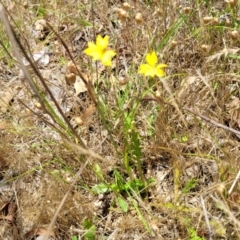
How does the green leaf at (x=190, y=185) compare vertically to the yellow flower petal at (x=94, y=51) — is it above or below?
below

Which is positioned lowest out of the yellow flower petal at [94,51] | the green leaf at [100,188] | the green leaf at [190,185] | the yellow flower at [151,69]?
the green leaf at [190,185]

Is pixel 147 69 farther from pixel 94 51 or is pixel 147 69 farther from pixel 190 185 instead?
pixel 190 185

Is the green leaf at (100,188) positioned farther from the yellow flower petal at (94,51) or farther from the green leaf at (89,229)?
the yellow flower petal at (94,51)

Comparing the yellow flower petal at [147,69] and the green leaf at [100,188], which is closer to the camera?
the yellow flower petal at [147,69]

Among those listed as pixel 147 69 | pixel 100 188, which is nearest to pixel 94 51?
pixel 147 69

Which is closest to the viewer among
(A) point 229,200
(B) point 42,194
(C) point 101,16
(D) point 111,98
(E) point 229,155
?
(A) point 229,200

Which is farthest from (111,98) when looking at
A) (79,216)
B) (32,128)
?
(79,216)

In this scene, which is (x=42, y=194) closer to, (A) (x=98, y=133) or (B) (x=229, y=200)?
(A) (x=98, y=133)

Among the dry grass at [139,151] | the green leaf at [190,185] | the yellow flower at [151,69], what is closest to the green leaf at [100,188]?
the dry grass at [139,151]
